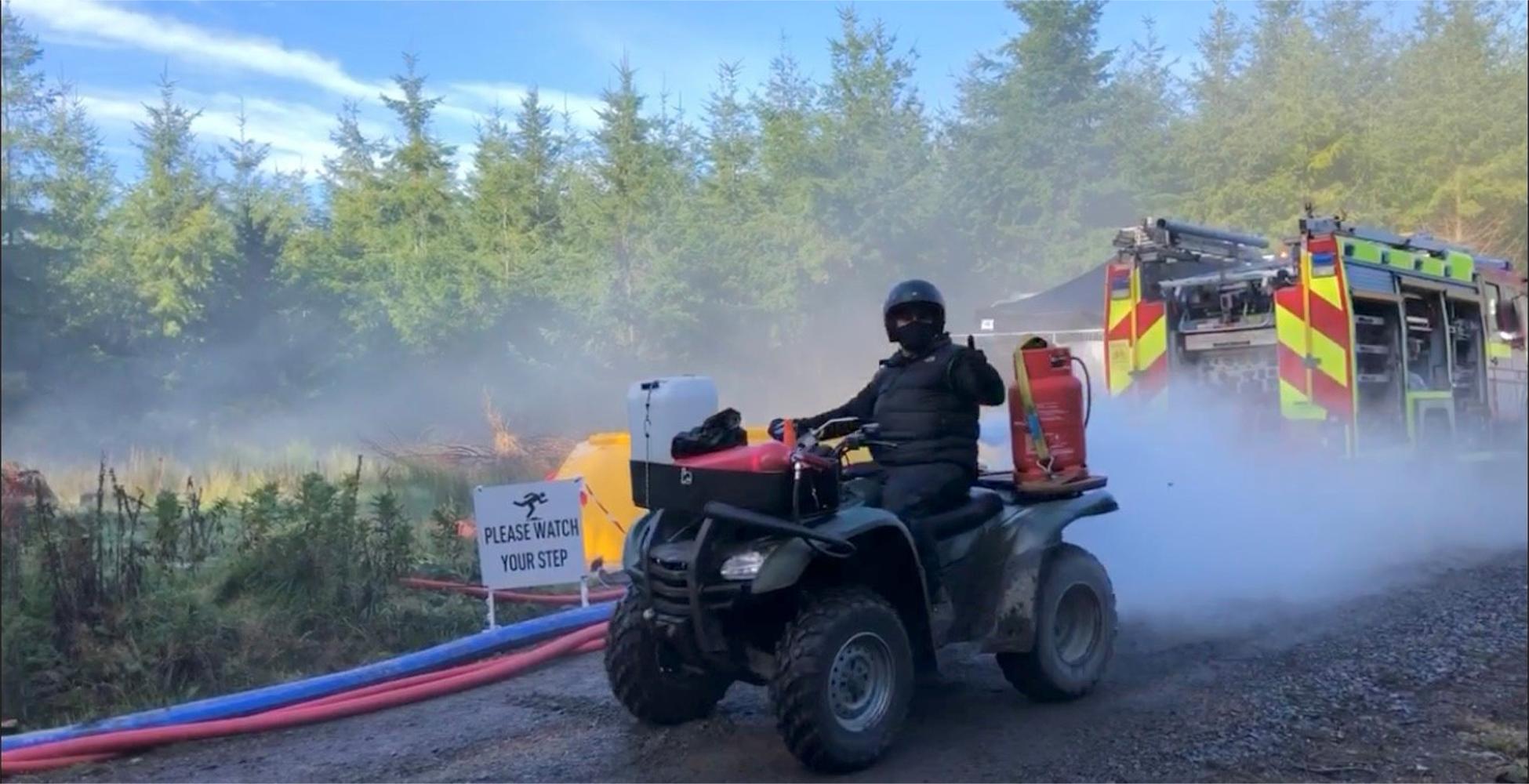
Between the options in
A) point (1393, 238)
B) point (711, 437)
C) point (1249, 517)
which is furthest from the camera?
point (1393, 238)

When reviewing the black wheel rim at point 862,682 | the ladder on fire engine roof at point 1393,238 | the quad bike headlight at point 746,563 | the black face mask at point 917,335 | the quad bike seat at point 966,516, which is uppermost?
the ladder on fire engine roof at point 1393,238

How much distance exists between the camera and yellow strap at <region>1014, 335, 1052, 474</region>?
5.66 m

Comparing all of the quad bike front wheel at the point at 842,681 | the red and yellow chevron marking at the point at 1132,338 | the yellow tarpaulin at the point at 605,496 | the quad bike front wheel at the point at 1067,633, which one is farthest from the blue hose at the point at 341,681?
the red and yellow chevron marking at the point at 1132,338

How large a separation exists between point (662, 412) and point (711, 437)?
0.62 meters

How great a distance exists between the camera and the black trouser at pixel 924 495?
4941mm

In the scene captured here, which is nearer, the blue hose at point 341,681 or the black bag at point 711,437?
the black bag at point 711,437

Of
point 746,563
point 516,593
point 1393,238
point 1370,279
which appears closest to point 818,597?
point 746,563

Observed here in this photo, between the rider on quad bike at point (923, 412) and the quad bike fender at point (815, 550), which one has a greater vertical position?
the rider on quad bike at point (923, 412)

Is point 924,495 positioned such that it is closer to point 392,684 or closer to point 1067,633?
point 1067,633

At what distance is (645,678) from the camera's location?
5094 mm

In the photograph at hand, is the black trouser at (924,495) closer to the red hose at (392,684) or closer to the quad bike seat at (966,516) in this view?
the quad bike seat at (966,516)

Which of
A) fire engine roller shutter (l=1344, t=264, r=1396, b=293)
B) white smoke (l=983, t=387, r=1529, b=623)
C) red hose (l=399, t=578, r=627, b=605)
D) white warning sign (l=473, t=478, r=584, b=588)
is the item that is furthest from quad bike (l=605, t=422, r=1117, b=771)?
fire engine roller shutter (l=1344, t=264, r=1396, b=293)

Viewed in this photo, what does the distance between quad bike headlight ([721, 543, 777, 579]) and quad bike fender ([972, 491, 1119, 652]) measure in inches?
48.4

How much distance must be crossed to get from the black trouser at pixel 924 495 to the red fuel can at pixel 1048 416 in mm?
514
